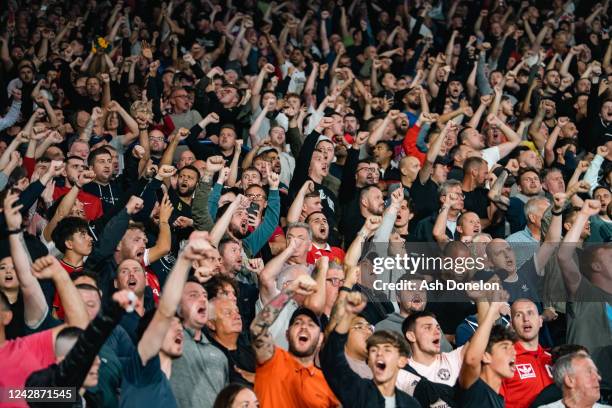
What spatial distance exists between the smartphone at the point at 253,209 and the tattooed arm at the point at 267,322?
2.52 m

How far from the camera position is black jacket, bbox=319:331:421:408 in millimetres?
5371

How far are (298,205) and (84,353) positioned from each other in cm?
378

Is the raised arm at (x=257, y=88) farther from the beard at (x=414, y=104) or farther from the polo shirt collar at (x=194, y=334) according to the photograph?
the polo shirt collar at (x=194, y=334)

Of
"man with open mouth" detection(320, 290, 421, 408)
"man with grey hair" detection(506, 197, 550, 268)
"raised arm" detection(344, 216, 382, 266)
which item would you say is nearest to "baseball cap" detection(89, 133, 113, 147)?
"raised arm" detection(344, 216, 382, 266)

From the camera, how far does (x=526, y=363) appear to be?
6.74 meters

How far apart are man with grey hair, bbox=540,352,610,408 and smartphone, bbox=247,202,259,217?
272 cm

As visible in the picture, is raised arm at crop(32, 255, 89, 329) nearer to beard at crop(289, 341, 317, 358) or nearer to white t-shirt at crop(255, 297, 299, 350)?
beard at crop(289, 341, 317, 358)

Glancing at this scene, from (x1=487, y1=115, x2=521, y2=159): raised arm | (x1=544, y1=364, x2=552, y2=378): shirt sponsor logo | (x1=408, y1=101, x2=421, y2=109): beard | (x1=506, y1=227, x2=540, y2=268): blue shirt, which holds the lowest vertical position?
(x1=544, y1=364, x2=552, y2=378): shirt sponsor logo

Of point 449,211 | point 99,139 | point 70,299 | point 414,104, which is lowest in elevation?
point 70,299

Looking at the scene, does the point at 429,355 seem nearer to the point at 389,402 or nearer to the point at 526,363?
the point at 526,363

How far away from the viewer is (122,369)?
16.5 feet

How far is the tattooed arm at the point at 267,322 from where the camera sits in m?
5.43

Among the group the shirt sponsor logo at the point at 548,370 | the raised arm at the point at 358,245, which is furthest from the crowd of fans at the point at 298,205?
the raised arm at the point at 358,245

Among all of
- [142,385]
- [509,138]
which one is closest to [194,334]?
[142,385]
